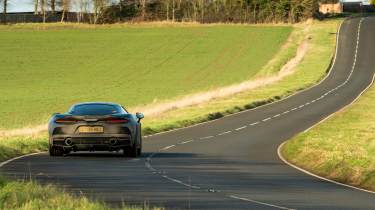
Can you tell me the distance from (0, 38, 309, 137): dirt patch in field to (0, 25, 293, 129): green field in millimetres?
2384

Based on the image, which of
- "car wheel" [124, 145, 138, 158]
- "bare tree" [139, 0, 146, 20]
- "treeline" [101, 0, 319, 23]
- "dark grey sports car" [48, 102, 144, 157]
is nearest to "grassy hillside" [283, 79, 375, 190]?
"car wheel" [124, 145, 138, 158]

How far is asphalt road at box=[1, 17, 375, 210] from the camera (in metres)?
17.4

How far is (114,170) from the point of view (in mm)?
23234

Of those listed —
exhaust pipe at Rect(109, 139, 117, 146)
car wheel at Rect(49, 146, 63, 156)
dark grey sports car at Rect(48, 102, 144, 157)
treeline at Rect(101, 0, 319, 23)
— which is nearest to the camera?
dark grey sports car at Rect(48, 102, 144, 157)

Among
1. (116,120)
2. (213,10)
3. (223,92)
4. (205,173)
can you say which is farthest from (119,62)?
(205,173)

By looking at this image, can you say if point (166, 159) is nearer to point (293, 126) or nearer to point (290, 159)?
point (290, 159)

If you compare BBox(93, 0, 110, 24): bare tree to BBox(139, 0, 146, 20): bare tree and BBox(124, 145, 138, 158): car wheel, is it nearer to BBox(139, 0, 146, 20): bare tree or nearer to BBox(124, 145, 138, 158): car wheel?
BBox(139, 0, 146, 20): bare tree

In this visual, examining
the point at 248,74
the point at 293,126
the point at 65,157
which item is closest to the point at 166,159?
the point at 65,157

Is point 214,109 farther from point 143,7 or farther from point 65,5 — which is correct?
point 65,5

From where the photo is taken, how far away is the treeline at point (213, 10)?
125m

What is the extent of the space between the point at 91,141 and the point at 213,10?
108559 millimetres

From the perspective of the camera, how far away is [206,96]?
63.0 metres

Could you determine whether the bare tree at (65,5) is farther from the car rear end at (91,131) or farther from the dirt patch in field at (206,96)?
the car rear end at (91,131)

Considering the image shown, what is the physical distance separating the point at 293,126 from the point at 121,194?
27.4m
